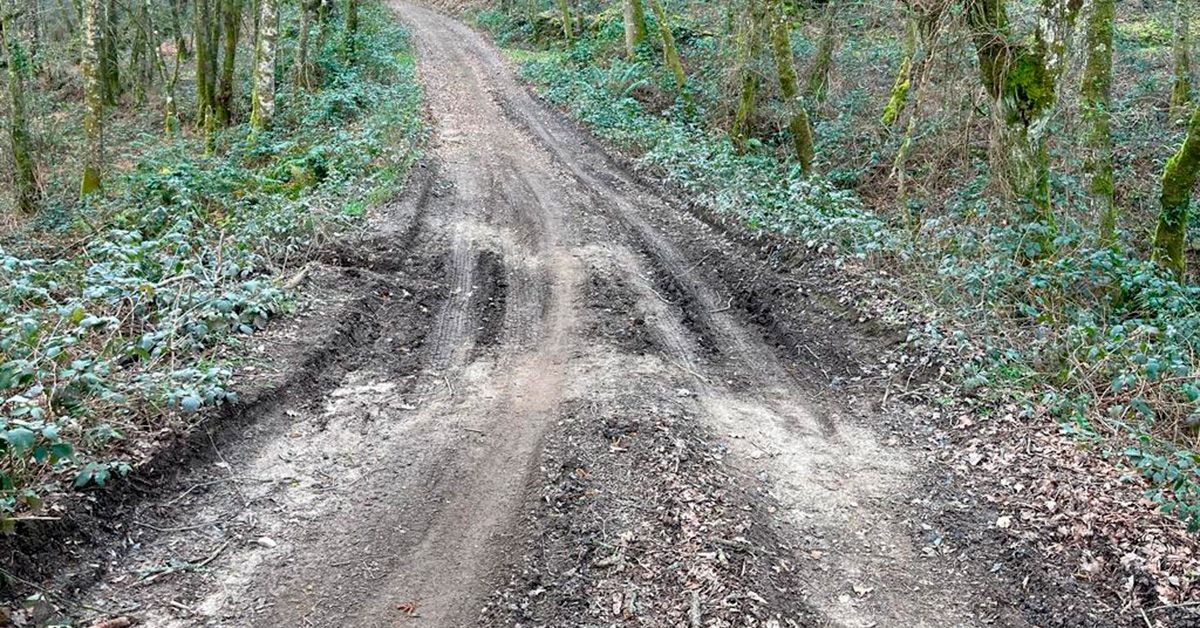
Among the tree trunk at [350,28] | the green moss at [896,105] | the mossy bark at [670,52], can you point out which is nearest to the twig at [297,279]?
the green moss at [896,105]

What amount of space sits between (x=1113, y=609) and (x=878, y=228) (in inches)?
267

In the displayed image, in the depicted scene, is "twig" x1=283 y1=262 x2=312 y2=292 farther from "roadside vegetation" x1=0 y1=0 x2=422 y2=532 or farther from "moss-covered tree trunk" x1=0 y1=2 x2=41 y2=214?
"moss-covered tree trunk" x1=0 y1=2 x2=41 y2=214

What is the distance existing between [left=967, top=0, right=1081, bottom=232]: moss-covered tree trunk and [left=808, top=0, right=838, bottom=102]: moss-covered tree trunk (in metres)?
7.25

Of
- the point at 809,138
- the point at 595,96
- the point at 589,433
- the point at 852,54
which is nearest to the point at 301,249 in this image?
the point at 589,433

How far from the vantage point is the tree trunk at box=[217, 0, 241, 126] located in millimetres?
20656

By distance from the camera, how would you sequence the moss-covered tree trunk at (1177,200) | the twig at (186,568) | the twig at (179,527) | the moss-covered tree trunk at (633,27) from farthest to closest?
the moss-covered tree trunk at (633,27) → the moss-covered tree trunk at (1177,200) → the twig at (179,527) → the twig at (186,568)

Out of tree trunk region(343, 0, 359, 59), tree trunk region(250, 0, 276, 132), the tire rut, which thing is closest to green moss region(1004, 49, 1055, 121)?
the tire rut

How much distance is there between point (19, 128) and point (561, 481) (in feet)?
56.5

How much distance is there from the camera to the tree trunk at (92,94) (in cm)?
1463

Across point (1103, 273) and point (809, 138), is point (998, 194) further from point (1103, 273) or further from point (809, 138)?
point (809, 138)

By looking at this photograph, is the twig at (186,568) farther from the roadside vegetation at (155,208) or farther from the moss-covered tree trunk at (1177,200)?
the moss-covered tree trunk at (1177,200)

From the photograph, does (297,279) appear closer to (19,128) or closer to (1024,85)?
(1024,85)

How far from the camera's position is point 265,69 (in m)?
17.6

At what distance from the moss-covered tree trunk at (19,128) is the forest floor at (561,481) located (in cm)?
1073
